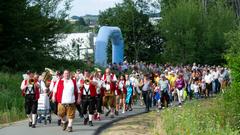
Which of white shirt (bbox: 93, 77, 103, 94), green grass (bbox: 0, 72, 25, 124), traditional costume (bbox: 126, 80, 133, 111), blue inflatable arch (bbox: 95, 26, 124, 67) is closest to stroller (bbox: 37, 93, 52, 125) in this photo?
white shirt (bbox: 93, 77, 103, 94)

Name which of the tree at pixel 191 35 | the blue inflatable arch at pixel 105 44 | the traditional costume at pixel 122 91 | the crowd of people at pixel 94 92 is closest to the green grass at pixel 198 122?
the crowd of people at pixel 94 92

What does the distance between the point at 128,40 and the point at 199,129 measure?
1938 inches

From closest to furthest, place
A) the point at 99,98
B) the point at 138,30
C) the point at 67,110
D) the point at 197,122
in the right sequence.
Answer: the point at 197,122 < the point at 67,110 < the point at 99,98 < the point at 138,30

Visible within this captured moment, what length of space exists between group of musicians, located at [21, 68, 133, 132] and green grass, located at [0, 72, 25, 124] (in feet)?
11.8

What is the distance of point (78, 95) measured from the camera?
20469 millimetres

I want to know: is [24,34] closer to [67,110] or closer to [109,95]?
[109,95]

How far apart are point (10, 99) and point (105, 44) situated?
20447 mm

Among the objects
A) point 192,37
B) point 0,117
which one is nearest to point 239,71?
point 0,117

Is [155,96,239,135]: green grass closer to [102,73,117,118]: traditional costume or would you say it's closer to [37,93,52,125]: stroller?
[102,73,117,118]: traditional costume

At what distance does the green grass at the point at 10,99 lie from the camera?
25.5 metres

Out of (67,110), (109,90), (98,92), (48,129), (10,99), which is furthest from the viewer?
(10,99)

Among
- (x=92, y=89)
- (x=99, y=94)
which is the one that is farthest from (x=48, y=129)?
(x=99, y=94)

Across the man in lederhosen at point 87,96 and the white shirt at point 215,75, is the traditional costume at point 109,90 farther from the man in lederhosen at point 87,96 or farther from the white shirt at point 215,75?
the white shirt at point 215,75

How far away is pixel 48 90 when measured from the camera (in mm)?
21766
